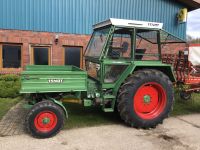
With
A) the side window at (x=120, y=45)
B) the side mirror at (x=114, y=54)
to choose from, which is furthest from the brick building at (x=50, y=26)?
the side mirror at (x=114, y=54)

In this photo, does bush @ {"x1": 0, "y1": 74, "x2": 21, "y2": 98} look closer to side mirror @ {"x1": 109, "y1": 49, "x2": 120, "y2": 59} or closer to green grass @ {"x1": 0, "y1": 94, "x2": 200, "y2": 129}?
green grass @ {"x1": 0, "y1": 94, "x2": 200, "y2": 129}

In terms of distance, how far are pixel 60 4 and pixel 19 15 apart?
5.28 feet

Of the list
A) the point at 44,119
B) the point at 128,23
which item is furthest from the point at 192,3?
the point at 44,119

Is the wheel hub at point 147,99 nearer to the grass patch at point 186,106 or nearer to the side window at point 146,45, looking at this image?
the side window at point 146,45

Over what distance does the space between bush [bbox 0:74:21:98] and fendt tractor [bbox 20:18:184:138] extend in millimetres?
2655

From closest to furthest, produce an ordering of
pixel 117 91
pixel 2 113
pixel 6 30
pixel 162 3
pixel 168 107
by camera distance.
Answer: pixel 117 91 → pixel 168 107 → pixel 2 113 → pixel 6 30 → pixel 162 3

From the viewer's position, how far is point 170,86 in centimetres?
626

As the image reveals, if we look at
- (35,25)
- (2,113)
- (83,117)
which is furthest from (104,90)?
(35,25)

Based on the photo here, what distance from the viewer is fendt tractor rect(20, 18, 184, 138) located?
533 centimetres

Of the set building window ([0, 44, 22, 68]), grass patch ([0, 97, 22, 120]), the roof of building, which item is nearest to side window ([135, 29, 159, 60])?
grass patch ([0, 97, 22, 120])

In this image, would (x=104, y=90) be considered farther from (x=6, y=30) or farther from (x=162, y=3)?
(x=162, y=3)

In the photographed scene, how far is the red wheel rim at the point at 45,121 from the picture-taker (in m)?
5.23

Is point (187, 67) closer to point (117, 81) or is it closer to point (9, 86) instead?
point (117, 81)

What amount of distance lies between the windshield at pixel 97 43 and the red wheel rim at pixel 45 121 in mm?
1698
